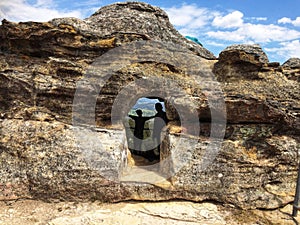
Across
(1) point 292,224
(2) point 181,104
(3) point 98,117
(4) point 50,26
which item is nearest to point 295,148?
(1) point 292,224

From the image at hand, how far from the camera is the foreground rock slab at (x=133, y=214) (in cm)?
671

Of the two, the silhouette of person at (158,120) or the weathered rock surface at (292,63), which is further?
the silhouette of person at (158,120)

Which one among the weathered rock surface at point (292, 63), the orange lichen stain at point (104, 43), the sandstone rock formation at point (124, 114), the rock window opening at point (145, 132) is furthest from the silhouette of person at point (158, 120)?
the weathered rock surface at point (292, 63)

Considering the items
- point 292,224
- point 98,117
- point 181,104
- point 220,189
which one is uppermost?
point 181,104

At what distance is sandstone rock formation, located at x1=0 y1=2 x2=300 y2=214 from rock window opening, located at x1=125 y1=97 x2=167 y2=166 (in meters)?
2.16

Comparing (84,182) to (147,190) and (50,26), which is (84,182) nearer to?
(147,190)

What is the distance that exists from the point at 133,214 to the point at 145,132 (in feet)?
18.0

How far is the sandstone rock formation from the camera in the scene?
7.57m

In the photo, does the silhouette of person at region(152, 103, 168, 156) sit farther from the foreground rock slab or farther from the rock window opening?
the foreground rock slab

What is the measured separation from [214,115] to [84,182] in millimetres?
4290

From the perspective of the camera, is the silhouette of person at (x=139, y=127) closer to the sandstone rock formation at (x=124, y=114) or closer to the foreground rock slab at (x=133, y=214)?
the sandstone rock formation at (x=124, y=114)

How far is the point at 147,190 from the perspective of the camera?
25.4 ft

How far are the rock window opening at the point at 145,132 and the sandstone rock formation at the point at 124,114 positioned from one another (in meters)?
2.16

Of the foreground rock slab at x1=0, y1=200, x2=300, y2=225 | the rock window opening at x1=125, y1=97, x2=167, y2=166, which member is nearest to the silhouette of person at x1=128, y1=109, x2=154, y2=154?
the rock window opening at x1=125, y1=97, x2=167, y2=166
